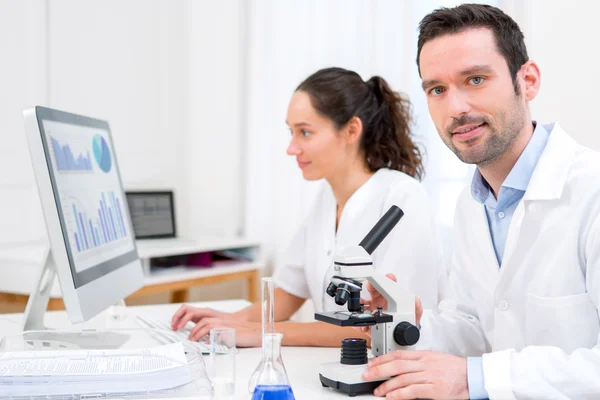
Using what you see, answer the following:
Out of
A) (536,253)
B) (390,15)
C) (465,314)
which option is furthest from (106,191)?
(390,15)

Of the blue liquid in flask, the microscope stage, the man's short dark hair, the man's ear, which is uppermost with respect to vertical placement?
the man's short dark hair

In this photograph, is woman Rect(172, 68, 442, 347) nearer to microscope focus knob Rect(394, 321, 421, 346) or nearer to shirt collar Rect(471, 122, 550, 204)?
shirt collar Rect(471, 122, 550, 204)

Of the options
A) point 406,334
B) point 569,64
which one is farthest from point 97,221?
point 569,64

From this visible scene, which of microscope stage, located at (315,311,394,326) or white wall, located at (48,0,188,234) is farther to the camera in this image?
white wall, located at (48,0,188,234)

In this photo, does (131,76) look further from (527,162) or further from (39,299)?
(527,162)

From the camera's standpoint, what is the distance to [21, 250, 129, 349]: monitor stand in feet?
4.39

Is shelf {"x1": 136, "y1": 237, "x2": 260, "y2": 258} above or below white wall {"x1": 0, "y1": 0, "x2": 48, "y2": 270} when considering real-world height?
below

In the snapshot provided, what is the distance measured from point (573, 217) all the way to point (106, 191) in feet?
3.33

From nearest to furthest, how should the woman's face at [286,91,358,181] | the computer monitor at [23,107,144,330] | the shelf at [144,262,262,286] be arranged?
the computer monitor at [23,107,144,330] < the woman's face at [286,91,358,181] < the shelf at [144,262,262,286]

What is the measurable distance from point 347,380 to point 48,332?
614 millimetres

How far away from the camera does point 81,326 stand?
5.73 feet

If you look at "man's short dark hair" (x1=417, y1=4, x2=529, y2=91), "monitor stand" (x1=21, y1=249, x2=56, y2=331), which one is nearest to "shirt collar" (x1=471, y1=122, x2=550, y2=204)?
"man's short dark hair" (x1=417, y1=4, x2=529, y2=91)

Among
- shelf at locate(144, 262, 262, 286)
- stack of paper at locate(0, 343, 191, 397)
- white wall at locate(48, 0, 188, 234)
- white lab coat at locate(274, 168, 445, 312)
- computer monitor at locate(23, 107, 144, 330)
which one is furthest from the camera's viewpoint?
white wall at locate(48, 0, 188, 234)

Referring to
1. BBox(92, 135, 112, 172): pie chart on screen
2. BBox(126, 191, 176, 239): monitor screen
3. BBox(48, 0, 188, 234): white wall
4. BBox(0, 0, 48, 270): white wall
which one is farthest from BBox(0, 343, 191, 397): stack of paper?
BBox(48, 0, 188, 234): white wall
